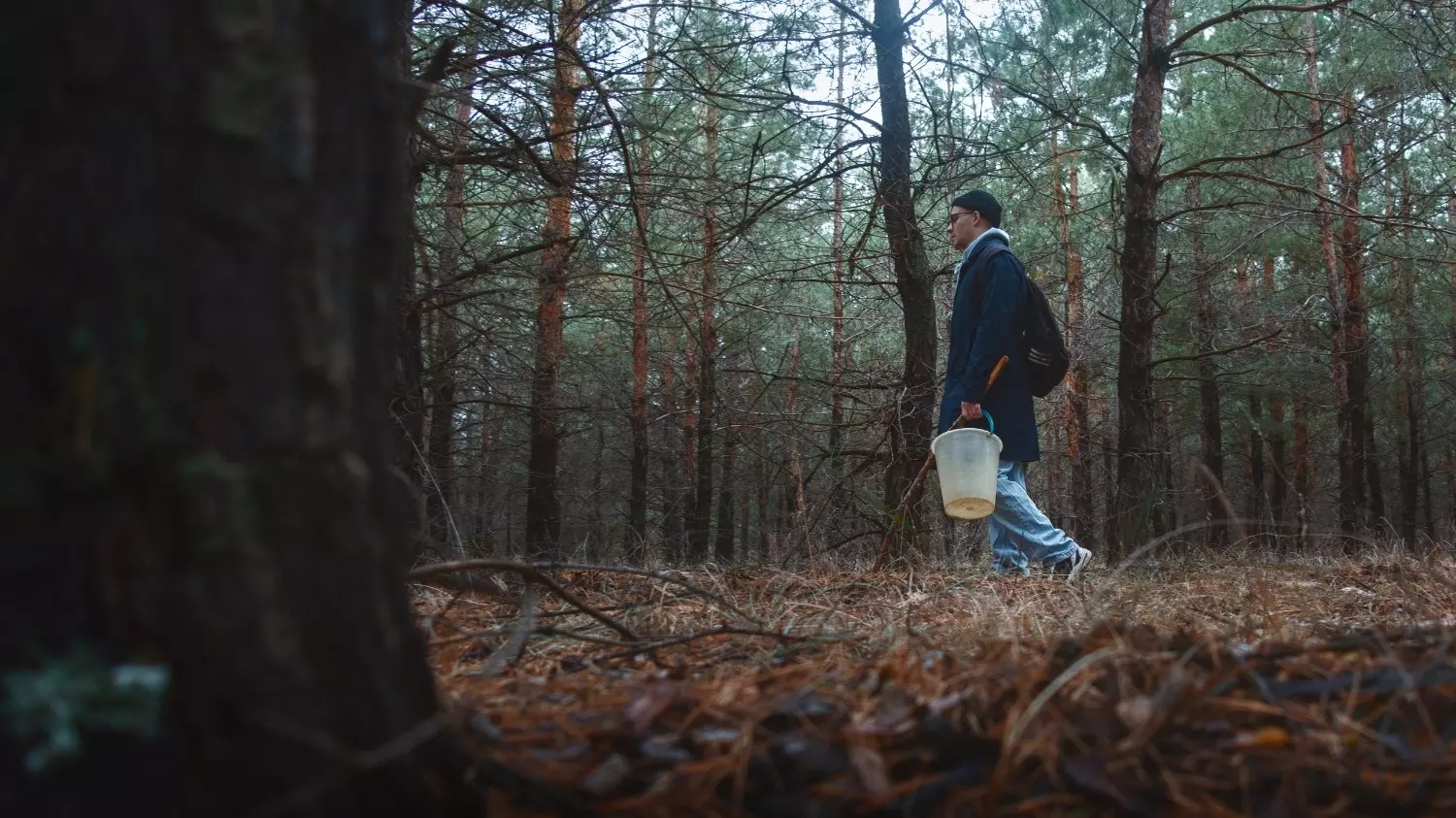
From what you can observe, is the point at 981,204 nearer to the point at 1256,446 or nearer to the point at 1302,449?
the point at 1302,449

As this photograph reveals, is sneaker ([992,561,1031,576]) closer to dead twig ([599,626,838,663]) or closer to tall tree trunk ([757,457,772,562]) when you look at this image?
tall tree trunk ([757,457,772,562])

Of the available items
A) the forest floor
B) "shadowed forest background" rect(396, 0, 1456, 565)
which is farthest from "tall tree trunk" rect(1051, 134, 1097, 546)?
the forest floor

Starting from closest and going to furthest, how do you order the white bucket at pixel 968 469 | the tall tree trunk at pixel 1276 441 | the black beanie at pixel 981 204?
the white bucket at pixel 968 469, the black beanie at pixel 981 204, the tall tree trunk at pixel 1276 441

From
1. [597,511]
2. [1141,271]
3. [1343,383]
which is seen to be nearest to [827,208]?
[1141,271]

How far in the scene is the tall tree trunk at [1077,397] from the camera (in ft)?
40.3

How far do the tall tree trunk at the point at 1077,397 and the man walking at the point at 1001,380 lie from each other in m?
6.63

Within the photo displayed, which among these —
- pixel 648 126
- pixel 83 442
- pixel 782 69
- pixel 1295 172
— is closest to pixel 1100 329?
pixel 1295 172

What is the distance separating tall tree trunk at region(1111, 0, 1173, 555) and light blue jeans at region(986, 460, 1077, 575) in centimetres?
285

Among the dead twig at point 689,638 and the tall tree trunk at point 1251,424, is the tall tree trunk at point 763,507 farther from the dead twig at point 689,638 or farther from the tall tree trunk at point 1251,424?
the tall tree trunk at point 1251,424

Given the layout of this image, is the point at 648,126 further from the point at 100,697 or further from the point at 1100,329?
the point at 1100,329

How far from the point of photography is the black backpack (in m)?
4.97

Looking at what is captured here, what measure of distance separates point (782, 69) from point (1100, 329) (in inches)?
439

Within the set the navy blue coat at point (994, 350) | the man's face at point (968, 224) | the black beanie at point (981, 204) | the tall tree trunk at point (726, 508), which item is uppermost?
the black beanie at point (981, 204)

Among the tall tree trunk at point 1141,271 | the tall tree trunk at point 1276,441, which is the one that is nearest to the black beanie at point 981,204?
the tall tree trunk at point 1141,271
